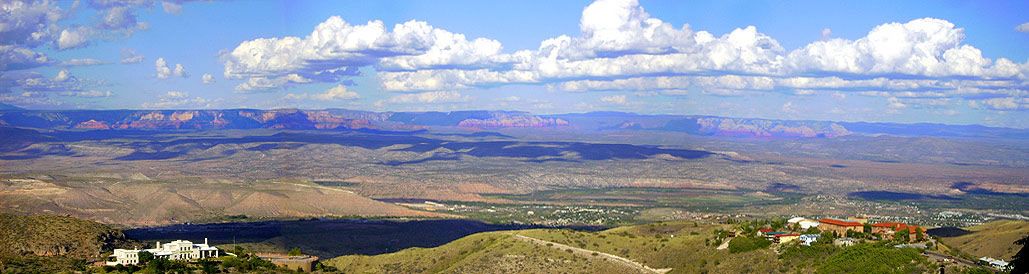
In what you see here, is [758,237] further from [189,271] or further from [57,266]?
[57,266]

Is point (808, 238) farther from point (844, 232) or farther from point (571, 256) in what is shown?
point (571, 256)

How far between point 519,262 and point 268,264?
1817 cm

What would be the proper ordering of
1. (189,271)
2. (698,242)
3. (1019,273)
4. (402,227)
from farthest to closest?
(402,227)
(698,242)
(189,271)
(1019,273)

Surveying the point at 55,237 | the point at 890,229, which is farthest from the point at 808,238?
the point at 55,237

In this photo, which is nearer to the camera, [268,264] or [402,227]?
[268,264]

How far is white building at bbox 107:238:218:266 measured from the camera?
7231cm

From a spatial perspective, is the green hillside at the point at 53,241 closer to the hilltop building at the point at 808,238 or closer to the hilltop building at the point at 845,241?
the hilltop building at the point at 808,238

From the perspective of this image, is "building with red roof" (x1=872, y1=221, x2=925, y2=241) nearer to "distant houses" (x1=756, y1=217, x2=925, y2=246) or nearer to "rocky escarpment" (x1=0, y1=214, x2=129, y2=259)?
"distant houses" (x1=756, y1=217, x2=925, y2=246)

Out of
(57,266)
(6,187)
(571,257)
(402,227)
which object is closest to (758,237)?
(571,257)

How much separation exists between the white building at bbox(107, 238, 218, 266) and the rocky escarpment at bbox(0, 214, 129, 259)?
5.61m

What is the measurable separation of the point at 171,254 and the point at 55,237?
15.9 m

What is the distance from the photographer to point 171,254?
75188 mm

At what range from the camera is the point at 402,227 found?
150500mm

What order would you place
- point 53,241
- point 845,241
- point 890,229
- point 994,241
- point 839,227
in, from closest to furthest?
point 845,241
point 890,229
point 53,241
point 839,227
point 994,241
